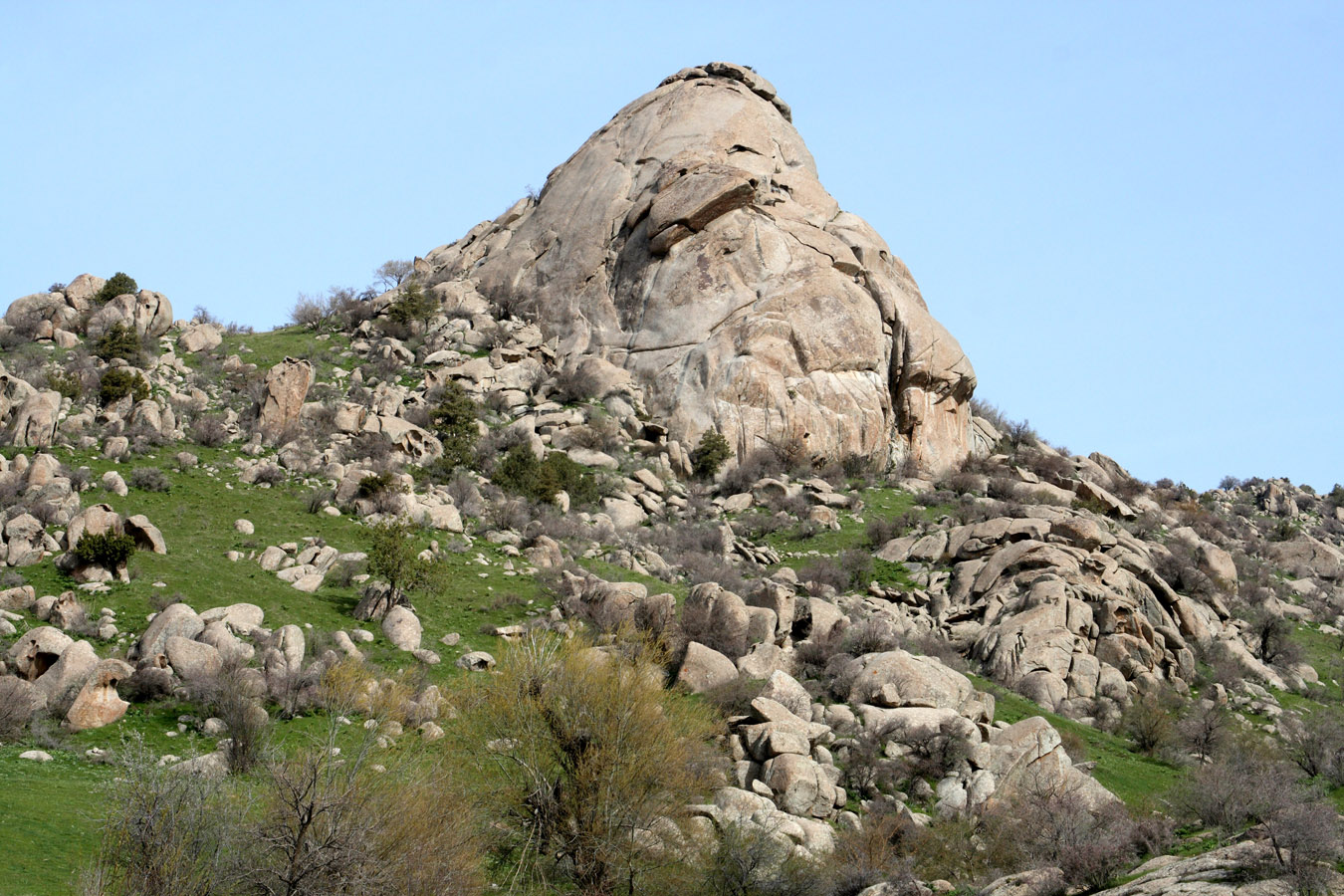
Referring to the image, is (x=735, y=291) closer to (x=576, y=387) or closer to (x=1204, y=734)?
(x=576, y=387)

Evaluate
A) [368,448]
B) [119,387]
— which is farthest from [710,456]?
[119,387]

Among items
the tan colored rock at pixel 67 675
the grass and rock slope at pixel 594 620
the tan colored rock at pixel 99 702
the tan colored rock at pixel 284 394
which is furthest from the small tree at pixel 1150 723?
the tan colored rock at pixel 284 394

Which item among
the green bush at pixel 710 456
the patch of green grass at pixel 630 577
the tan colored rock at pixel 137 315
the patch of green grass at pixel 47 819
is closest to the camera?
the patch of green grass at pixel 47 819

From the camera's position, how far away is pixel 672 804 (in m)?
19.2

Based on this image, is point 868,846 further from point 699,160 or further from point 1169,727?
point 699,160

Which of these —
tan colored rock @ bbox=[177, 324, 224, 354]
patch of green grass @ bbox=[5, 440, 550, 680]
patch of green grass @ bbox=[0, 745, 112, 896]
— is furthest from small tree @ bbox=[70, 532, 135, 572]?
tan colored rock @ bbox=[177, 324, 224, 354]

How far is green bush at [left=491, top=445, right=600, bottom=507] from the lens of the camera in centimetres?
3981

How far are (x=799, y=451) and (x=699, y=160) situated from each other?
1583 cm

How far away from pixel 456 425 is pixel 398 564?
49.0ft

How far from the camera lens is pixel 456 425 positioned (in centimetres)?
4350

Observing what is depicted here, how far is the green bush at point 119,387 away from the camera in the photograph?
39.0 metres

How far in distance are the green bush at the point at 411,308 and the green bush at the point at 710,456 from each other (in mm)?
15803

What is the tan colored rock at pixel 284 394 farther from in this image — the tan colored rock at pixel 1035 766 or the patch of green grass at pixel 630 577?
the tan colored rock at pixel 1035 766

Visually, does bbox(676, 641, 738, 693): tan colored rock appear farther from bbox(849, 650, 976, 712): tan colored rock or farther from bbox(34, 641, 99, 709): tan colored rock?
bbox(34, 641, 99, 709): tan colored rock
